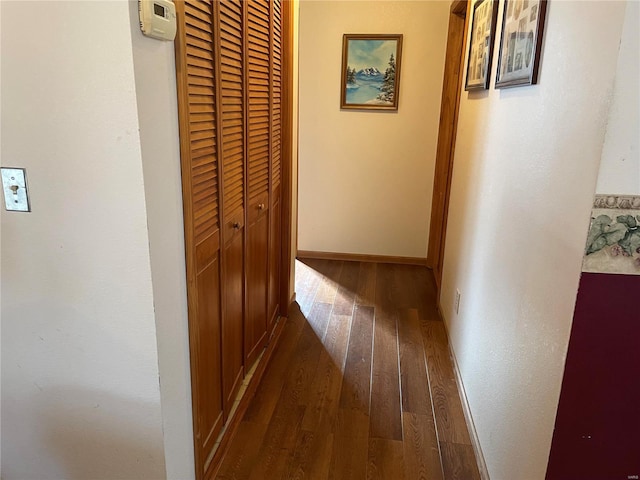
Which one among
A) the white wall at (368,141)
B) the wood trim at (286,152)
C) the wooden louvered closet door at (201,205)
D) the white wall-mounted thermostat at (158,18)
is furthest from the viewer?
the white wall at (368,141)

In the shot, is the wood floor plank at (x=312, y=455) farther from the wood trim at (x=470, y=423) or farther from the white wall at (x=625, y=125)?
the white wall at (x=625, y=125)

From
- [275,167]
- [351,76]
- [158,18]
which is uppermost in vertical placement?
[351,76]

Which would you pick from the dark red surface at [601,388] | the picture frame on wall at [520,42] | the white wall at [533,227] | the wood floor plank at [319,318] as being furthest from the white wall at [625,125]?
the wood floor plank at [319,318]

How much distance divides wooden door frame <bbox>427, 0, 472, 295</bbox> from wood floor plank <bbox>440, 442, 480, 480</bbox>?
5.14 ft

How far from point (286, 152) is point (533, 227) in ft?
5.49

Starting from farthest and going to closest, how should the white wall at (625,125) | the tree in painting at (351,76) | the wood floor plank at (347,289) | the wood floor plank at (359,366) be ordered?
the tree in painting at (351,76), the wood floor plank at (347,289), the wood floor plank at (359,366), the white wall at (625,125)

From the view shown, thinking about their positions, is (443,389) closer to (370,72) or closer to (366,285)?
(366,285)

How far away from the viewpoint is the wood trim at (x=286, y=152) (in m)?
2.56

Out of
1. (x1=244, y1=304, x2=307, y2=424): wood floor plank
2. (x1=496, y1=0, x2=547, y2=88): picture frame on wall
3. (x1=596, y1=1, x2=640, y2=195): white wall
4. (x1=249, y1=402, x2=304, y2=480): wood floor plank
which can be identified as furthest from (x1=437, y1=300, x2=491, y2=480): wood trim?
(x1=496, y1=0, x2=547, y2=88): picture frame on wall

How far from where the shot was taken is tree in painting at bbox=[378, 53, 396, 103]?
3.73 metres

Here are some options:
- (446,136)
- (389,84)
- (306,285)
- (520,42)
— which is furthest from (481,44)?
(306,285)

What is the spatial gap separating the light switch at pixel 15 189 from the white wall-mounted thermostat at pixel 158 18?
481 millimetres

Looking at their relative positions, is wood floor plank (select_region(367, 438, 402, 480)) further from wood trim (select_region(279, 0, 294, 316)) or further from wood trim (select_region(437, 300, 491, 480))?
wood trim (select_region(279, 0, 294, 316))

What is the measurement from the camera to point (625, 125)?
1.00 metres
